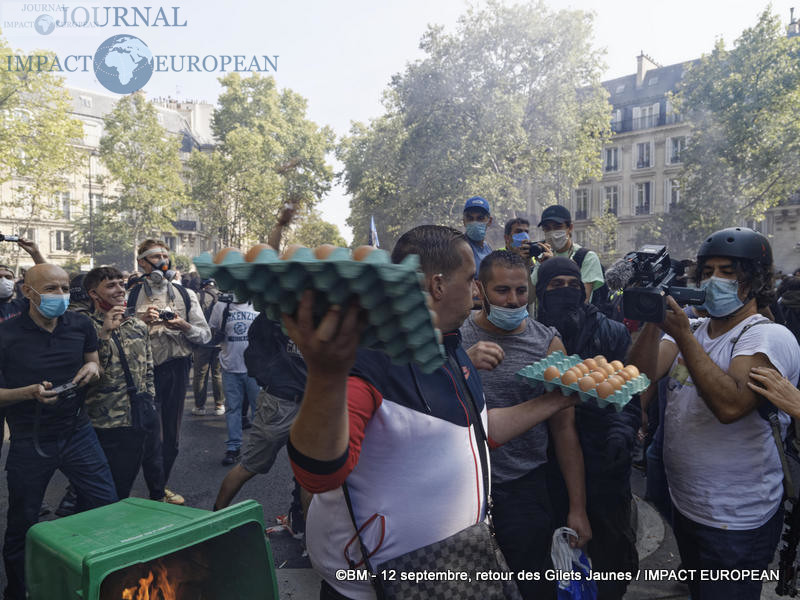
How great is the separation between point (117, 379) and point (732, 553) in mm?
3740

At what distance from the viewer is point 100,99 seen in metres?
62.2

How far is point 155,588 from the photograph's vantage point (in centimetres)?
214

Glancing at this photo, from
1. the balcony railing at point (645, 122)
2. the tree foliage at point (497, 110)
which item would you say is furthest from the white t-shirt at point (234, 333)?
the balcony railing at point (645, 122)

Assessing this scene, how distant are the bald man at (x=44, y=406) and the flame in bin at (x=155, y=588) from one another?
160 centimetres

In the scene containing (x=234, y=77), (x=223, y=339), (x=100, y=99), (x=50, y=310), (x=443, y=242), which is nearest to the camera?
(x=443, y=242)

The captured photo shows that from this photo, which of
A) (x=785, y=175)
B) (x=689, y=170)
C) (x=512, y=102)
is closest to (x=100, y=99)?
(x=512, y=102)

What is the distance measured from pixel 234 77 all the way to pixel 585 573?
4494cm

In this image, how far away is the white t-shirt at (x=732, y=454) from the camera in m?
2.29

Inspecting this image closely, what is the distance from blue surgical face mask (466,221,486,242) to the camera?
16.8ft

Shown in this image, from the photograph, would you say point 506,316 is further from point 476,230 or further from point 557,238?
point 476,230

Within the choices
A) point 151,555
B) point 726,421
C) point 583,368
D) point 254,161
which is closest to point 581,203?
point 254,161

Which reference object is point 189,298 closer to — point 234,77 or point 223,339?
point 223,339

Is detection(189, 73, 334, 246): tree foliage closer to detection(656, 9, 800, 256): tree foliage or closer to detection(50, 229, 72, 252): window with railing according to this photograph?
detection(50, 229, 72, 252): window with railing

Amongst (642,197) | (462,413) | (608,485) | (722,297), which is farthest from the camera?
(642,197)
